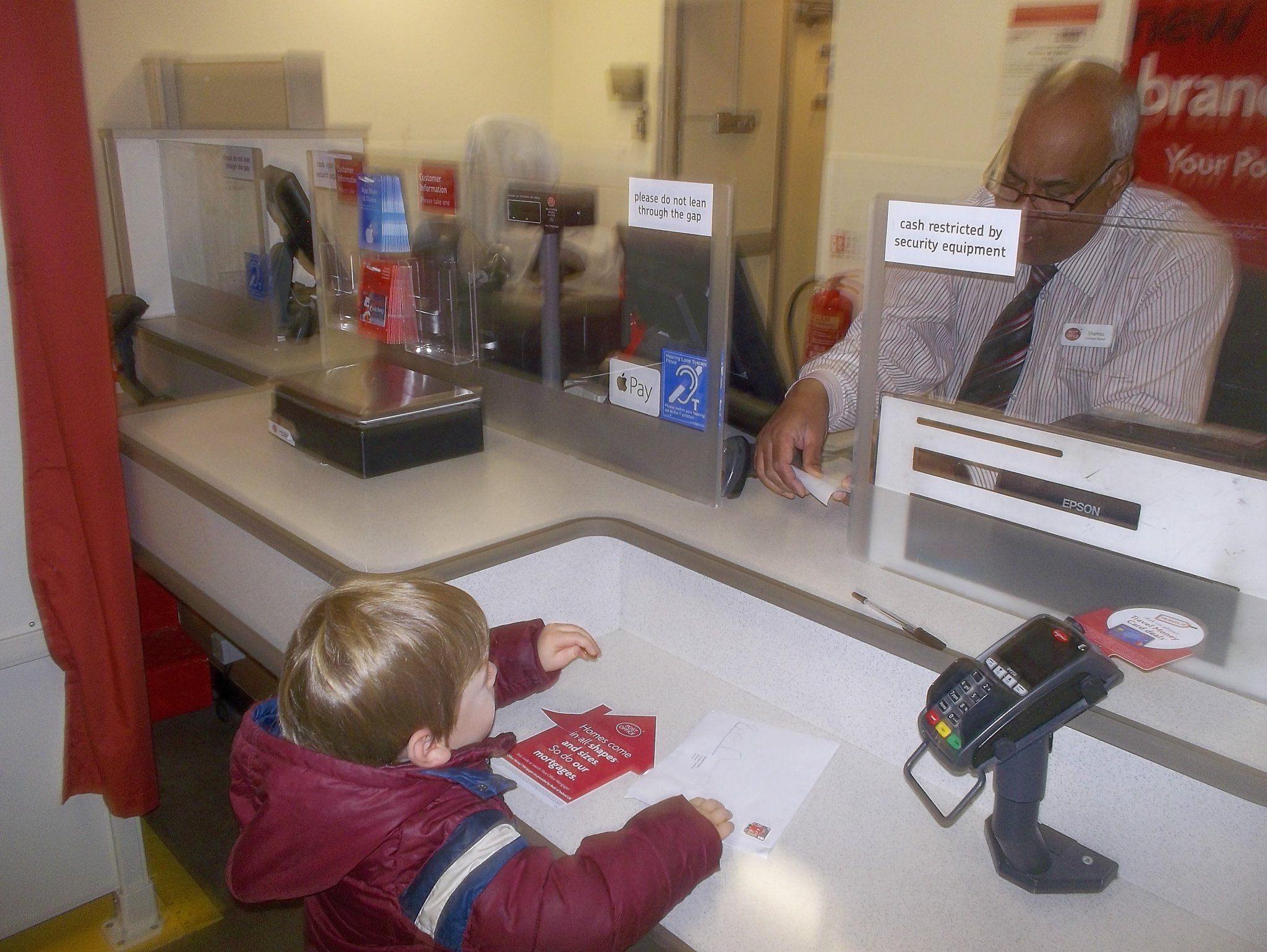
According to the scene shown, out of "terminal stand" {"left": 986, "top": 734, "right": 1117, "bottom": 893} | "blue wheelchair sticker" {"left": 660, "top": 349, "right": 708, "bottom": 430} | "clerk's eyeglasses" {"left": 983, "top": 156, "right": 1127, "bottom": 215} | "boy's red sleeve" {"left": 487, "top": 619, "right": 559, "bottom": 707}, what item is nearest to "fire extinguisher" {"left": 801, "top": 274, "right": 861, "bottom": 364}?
"clerk's eyeglasses" {"left": 983, "top": 156, "right": 1127, "bottom": 215}

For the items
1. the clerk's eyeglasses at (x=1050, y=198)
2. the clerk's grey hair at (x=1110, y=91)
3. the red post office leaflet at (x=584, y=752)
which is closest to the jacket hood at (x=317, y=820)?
the red post office leaflet at (x=584, y=752)

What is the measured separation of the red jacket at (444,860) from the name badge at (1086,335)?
0.93 meters

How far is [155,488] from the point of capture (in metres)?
1.77

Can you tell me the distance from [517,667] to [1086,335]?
95 cm

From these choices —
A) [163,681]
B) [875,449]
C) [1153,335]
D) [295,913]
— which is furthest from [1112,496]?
[163,681]

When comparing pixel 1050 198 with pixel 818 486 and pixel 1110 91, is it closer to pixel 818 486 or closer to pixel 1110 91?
pixel 1110 91

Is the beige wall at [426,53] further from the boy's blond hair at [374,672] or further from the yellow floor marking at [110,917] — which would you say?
the boy's blond hair at [374,672]

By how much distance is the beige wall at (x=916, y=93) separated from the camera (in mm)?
2688

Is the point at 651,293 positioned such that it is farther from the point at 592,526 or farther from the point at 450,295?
the point at 450,295

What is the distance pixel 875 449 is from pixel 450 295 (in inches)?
36.3

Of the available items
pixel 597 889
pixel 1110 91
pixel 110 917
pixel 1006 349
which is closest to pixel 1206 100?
pixel 1110 91

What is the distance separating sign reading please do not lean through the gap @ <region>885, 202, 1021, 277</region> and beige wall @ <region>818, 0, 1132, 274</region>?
1.67 meters

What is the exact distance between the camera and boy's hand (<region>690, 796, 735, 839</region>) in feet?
3.29

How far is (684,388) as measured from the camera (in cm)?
149
